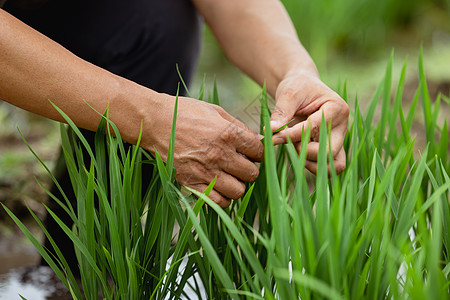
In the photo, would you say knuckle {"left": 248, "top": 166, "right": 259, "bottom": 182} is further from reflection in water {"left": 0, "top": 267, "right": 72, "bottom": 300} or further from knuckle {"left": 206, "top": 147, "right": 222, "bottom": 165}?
reflection in water {"left": 0, "top": 267, "right": 72, "bottom": 300}

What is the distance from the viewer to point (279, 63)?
121cm

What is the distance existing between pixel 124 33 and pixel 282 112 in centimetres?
52

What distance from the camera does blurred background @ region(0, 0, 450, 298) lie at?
6.53ft

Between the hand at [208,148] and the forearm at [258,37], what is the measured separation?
11.3 inches

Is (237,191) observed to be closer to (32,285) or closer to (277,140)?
(277,140)

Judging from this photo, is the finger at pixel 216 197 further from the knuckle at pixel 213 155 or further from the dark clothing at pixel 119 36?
the dark clothing at pixel 119 36

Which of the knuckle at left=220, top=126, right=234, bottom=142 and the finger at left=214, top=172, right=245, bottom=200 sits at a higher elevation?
the knuckle at left=220, top=126, right=234, bottom=142

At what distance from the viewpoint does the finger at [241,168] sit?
3.03ft

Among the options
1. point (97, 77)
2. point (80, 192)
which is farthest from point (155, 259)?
point (97, 77)

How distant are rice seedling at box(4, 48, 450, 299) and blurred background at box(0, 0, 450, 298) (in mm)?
842

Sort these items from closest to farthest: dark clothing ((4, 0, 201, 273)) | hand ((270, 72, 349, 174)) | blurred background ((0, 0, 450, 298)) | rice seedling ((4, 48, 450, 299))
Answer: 1. rice seedling ((4, 48, 450, 299))
2. hand ((270, 72, 349, 174))
3. dark clothing ((4, 0, 201, 273))
4. blurred background ((0, 0, 450, 298))

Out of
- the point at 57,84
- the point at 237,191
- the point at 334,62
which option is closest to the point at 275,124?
the point at 237,191

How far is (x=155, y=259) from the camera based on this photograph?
90 centimetres

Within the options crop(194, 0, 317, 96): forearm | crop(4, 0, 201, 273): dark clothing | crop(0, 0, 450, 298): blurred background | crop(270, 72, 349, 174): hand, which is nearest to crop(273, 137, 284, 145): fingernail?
crop(270, 72, 349, 174): hand
